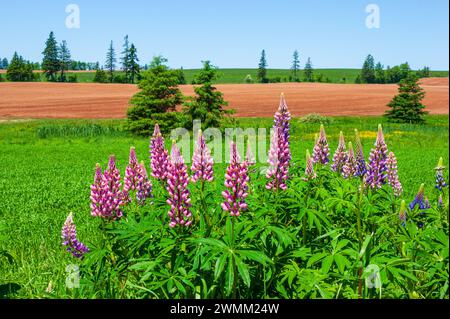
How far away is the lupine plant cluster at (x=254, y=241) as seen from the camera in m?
2.70

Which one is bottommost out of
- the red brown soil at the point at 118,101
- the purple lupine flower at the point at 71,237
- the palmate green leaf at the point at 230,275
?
the purple lupine flower at the point at 71,237

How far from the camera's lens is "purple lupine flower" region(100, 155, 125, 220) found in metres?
3.39

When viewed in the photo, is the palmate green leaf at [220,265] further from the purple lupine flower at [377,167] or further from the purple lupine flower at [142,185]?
the purple lupine flower at [377,167]

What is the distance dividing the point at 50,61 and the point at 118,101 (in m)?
33.7

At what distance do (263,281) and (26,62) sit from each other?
109924mm

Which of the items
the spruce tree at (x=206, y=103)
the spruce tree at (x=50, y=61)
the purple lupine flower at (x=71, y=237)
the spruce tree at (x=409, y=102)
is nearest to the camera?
the purple lupine flower at (x=71, y=237)

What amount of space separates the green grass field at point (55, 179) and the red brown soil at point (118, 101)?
2277cm

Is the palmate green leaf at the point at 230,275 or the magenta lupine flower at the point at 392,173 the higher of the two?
the magenta lupine flower at the point at 392,173

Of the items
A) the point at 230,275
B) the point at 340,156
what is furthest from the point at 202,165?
the point at 340,156

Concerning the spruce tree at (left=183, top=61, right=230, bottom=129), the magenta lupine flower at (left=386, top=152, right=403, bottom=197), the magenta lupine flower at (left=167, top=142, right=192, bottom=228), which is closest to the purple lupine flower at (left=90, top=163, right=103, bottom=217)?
the magenta lupine flower at (left=167, top=142, right=192, bottom=228)

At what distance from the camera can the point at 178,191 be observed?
2961mm

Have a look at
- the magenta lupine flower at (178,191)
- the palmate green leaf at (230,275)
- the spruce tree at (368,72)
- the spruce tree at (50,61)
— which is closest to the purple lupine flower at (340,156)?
the magenta lupine flower at (178,191)
